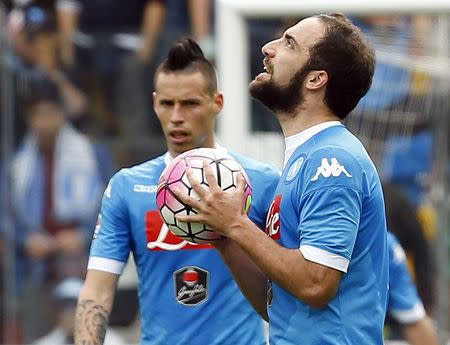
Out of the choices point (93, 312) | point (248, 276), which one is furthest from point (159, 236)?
point (248, 276)

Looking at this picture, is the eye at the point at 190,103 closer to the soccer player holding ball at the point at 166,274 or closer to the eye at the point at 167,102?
the eye at the point at 167,102

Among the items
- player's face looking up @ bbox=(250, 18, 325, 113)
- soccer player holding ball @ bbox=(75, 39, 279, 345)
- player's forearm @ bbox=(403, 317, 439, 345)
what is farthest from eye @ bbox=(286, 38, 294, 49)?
player's forearm @ bbox=(403, 317, 439, 345)

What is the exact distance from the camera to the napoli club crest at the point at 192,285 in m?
5.18

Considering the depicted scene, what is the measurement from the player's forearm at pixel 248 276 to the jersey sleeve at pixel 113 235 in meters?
1.03

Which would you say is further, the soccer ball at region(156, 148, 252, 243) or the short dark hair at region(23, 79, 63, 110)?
the short dark hair at region(23, 79, 63, 110)

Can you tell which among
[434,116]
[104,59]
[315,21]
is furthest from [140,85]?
[315,21]

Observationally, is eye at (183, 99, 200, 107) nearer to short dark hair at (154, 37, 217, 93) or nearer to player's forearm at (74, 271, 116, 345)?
short dark hair at (154, 37, 217, 93)

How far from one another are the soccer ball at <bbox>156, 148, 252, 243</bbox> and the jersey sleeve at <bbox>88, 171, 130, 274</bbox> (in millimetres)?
1041

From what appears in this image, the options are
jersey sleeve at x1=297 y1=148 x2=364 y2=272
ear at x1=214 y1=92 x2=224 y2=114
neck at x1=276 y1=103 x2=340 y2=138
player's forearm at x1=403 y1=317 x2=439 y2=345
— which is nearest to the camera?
jersey sleeve at x1=297 y1=148 x2=364 y2=272

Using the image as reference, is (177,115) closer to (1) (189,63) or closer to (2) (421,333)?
(1) (189,63)

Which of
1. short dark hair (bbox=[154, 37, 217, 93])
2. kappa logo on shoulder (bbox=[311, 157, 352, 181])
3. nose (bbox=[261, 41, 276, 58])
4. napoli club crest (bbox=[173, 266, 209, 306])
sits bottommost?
napoli club crest (bbox=[173, 266, 209, 306])

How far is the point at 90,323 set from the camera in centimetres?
503

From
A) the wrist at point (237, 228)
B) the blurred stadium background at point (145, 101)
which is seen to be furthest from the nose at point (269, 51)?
the blurred stadium background at point (145, 101)

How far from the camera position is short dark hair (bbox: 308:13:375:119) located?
4.03 metres
